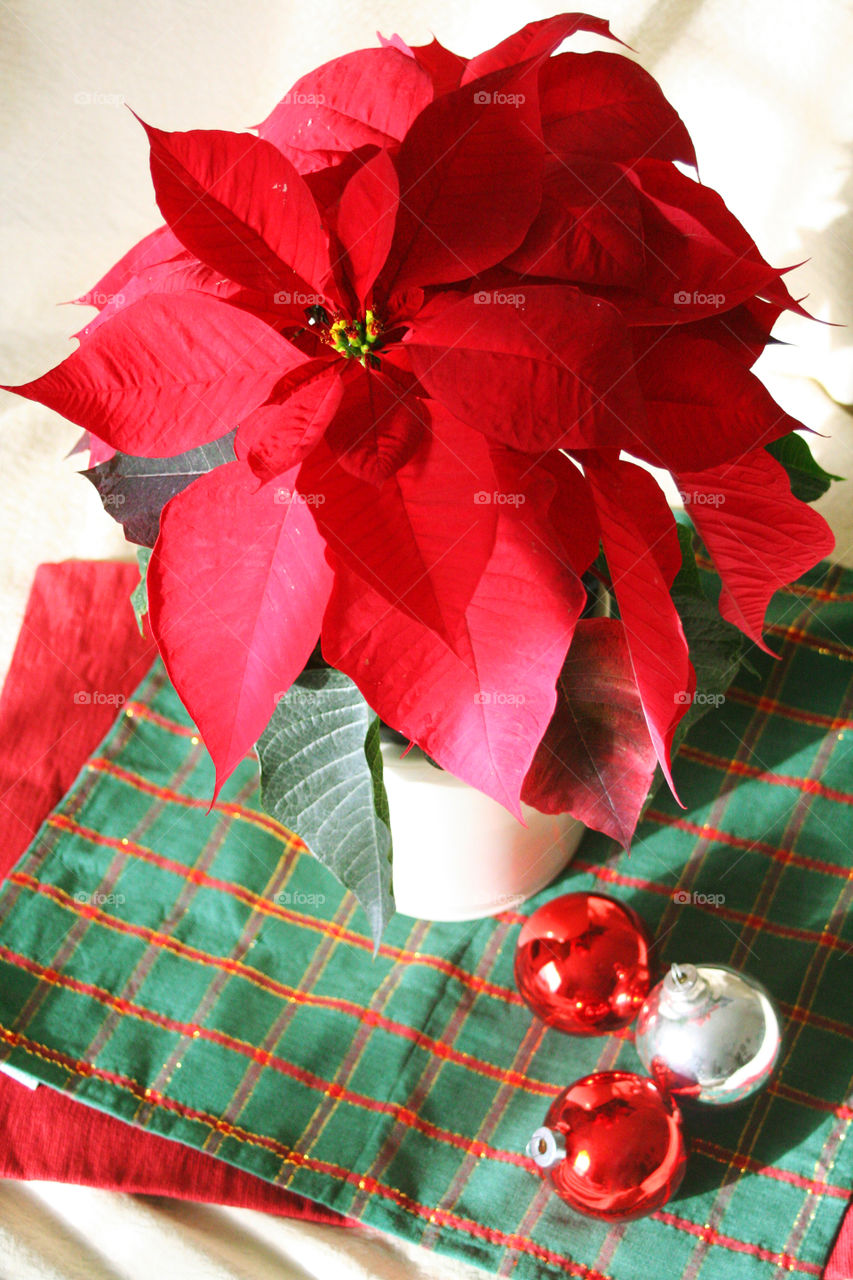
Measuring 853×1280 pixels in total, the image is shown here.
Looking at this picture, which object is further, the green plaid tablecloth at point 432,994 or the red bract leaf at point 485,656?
the green plaid tablecloth at point 432,994

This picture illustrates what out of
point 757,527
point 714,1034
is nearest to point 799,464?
point 757,527

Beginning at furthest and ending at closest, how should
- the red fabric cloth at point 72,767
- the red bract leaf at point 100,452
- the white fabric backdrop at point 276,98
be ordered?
the white fabric backdrop at point 276,98 → the red fabric cloth at point 72,767 → the red bract leaf at point 100,452

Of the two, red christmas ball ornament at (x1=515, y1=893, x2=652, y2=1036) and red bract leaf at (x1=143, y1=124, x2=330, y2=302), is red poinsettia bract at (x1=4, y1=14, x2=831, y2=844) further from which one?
red christmas ball ornament at (x1=515, y1=893, x2=652, y2=1036)

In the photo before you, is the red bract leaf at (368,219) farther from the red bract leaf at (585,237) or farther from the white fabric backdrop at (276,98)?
the white fabric backdrop at (276,98)

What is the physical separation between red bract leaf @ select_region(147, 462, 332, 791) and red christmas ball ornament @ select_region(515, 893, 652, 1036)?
0.21m

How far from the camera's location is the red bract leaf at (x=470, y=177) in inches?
11.5

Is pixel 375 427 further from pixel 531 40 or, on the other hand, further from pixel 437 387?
pixel 531 40

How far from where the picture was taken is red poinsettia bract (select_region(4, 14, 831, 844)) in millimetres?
279

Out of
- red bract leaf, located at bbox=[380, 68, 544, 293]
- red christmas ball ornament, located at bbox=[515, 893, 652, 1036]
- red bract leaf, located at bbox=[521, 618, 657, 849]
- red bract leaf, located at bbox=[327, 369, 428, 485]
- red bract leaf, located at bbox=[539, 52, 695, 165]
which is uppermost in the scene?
red bract leaf, located at bbox=[539, 52, 695, 165]

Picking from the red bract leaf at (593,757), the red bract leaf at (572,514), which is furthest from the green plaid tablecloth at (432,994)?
the red bract leaf at (572,514)

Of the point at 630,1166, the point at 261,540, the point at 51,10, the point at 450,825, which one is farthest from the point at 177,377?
the point at 51,10

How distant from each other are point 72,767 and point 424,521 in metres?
0.39

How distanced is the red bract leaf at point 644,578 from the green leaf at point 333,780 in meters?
0.10

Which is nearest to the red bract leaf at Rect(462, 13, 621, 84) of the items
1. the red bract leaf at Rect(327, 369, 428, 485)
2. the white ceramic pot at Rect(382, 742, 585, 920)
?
the red bract leaf at Rect(327, 369, 428, 485)
